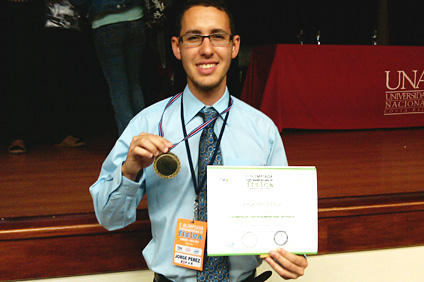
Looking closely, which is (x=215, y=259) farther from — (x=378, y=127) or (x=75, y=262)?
(x=378, y=127)

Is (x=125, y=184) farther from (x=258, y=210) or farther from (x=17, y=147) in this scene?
(x=17, y=147)

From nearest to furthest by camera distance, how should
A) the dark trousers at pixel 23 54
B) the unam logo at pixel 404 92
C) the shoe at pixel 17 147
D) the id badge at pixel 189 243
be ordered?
the id badge at pixel 189 243 → the dark trousers at pixel 23 54 → the shoe at pixel 17 147 → the unam logo at pixel 404 92

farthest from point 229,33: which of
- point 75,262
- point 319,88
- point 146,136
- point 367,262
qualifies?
point 319,88

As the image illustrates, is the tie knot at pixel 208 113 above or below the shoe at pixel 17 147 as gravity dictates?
above

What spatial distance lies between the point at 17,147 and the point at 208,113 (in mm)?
2008

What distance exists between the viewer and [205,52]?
3.00 feet

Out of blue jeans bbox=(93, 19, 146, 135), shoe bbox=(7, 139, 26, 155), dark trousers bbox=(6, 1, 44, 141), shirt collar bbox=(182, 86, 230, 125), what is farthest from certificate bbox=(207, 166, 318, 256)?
shoe bbox=(7, 139, 26, 155)

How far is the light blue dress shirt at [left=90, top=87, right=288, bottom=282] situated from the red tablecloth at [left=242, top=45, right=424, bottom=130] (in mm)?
1921

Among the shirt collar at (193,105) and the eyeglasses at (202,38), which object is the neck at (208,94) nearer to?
the shirt collar at (193,105)

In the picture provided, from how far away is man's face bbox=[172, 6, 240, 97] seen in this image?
93 centimetres

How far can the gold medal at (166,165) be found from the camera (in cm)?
82

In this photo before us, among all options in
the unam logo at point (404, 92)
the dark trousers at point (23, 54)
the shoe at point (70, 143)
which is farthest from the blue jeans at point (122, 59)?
the unam logo at point (404, 92)

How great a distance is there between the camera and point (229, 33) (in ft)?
3.18

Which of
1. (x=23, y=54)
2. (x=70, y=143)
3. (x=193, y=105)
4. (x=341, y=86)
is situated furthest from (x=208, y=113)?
(x=341, y=86)
